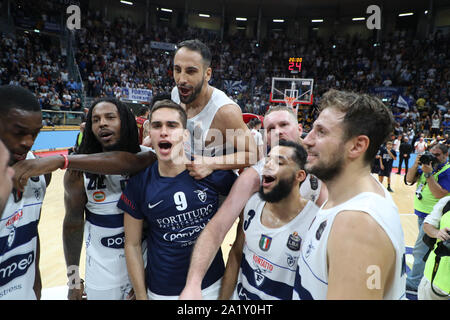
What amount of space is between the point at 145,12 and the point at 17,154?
25501 mm

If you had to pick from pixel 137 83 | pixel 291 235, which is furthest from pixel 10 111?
pixel 137 83

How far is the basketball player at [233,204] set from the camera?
157cm

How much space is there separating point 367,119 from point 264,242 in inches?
35.0

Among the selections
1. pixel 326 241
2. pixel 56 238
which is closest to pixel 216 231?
pixel 326 241

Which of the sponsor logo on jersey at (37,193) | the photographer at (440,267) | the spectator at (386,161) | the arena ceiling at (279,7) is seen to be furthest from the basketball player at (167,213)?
the arena ceiling at (279,7)

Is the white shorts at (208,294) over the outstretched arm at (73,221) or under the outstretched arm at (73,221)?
under

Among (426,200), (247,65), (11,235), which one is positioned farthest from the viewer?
(247,65)

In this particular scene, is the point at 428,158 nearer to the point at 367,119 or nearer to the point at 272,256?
the point at 367,119

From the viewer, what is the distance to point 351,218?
1.16 m

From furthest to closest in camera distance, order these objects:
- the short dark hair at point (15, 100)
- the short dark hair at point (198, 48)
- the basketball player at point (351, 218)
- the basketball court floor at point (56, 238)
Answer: the basketball court floor at point (56, 238), the short dark hair at point (198, 48), the short dark hair at point (15, 100), the basketball player at point (351, 218)

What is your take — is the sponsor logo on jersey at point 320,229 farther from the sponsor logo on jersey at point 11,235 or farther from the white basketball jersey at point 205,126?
the sponsor logo on jersey at point 11,235

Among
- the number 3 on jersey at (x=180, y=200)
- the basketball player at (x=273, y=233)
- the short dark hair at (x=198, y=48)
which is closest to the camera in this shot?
the basketball player at (x=273, y=233)

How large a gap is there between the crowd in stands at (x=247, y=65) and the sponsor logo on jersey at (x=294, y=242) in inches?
505

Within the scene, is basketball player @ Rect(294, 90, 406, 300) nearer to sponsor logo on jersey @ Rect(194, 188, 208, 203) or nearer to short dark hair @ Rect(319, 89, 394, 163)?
short dark hair @ Rect(319, 89, 394, 163)
